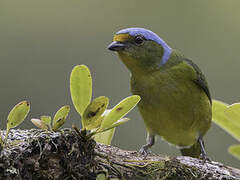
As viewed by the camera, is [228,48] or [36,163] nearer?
[36,163]

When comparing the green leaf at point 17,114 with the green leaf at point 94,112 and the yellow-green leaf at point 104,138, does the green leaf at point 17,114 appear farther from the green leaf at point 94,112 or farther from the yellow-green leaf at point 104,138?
the yellow-green leaf at point 104,138

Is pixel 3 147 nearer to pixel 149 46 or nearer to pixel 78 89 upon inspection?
pixel 78 89

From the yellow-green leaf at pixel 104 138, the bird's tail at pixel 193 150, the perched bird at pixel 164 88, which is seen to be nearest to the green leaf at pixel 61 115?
the yellow-green leaf at pixel 104 138

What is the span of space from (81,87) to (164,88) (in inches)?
62.6

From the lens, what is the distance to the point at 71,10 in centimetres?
686

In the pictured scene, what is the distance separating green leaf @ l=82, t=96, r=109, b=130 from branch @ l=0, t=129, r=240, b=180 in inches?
3.0

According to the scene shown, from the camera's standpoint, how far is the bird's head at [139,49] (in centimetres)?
365

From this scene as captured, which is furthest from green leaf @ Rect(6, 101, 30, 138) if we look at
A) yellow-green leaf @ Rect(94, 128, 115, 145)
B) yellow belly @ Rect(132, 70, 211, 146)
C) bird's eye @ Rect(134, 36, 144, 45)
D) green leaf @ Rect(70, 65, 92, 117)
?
bird's eye @ Rect(134, 36, 144, 45)

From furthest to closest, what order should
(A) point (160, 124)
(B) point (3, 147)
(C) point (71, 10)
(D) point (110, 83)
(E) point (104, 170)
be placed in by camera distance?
(C) point (71, 10)
(D) point (110, 83)
(A) point (160, 124)
(E) point (104, 170)
(B) point (3, 147)

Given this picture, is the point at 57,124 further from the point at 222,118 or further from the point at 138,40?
the point at 138,40

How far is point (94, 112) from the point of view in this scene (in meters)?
2.06

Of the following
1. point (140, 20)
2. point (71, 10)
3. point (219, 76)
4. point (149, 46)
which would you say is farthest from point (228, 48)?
point (149, 46)

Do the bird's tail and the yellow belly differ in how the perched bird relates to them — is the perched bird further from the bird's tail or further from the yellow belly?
the bird's tail

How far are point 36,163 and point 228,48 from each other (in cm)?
553
